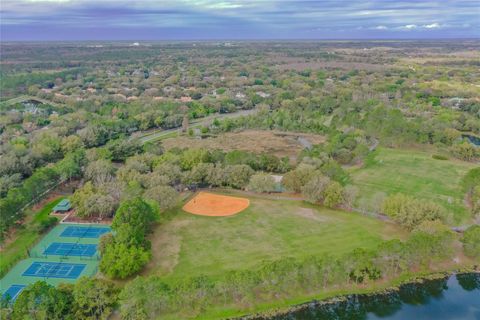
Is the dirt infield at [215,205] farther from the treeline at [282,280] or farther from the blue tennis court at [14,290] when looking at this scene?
the blue tennis court at [14,290]

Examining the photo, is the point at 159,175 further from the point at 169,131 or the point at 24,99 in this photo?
the point at 24,99

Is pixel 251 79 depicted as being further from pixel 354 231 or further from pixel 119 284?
pixel 119 284

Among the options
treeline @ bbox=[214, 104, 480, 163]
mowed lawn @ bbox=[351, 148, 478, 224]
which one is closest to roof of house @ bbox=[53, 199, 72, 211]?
mowed lawn @ bbox=[351, 148, 478, 224]

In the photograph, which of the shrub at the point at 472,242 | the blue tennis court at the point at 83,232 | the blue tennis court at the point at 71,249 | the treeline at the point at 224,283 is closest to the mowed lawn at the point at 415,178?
the shrub at the point at 472,242

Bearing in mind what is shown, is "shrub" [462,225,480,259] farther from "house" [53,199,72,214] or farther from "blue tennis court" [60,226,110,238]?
"house" [53,199,72,214]

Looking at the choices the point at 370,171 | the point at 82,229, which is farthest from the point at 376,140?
the point at 82,229
